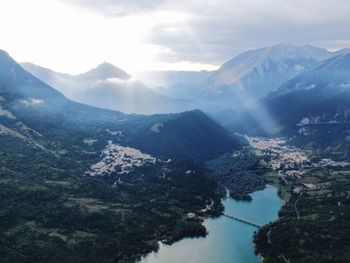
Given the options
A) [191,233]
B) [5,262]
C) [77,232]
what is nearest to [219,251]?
[191,233]

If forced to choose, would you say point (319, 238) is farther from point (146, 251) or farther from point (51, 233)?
point (51, 233)

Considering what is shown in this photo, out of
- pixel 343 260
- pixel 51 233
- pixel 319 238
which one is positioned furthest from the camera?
pixel 51 233

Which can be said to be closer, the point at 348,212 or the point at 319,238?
the point at 319,238

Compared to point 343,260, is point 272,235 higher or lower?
higher

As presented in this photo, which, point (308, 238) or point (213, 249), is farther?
point (213, 249)

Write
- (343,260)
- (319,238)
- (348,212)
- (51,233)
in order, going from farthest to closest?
(348,212), (51,233), (319,238), (343,260)

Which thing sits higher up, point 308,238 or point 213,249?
point 308,238

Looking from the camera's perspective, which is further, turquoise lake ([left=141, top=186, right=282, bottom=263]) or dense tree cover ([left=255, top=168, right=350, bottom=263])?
turquoise lake ([left=141, top=186, right=282, bottom=263])

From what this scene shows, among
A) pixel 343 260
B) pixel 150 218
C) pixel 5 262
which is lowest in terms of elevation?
pixel 5 262

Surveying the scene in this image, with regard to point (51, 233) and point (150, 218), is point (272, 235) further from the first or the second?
point (51, 233)

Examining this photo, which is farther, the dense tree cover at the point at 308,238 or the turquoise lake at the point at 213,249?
the turquoise lake at the point at 213,249

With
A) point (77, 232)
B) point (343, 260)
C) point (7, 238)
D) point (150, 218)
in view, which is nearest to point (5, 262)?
point (7, 238)
